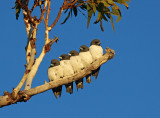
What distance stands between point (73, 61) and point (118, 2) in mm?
3384

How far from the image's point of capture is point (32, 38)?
1524 centimetres

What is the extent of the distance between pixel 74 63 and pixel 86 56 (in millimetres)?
645

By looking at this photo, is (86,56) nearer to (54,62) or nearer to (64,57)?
(64,57)

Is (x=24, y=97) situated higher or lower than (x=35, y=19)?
lower

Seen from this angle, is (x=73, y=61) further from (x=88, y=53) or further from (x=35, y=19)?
(x=35, y=19)

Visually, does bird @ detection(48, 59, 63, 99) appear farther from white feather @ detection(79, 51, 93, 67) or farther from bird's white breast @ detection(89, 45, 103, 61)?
bird's white breast @ detection(89, 45, 103, 61)

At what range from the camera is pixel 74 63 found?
1744cm

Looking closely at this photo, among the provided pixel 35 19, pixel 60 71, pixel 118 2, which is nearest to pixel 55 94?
pixel 60 71

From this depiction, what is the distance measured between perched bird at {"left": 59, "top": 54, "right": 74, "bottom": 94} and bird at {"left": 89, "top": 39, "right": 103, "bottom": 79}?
43.1 inches

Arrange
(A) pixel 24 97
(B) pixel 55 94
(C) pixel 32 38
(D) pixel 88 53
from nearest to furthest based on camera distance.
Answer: (A) pixel 24 97, (C) pixel 32 38, (B) pixel 55 94, (D) pixel 88 53

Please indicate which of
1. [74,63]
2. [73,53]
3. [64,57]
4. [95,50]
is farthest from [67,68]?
[95,50]

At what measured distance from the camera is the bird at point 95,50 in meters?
17.2

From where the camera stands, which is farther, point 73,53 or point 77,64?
point 73,53

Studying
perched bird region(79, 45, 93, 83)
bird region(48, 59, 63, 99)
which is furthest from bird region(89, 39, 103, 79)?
bird region(48, 59, 63, 99)
